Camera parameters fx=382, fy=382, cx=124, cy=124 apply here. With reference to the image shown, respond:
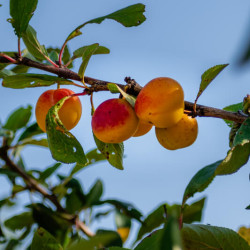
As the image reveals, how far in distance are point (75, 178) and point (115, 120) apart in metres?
1.14

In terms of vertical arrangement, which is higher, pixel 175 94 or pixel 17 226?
pixel 175 94

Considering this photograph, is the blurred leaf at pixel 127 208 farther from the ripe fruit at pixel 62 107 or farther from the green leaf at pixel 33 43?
the green leaf at pixel 33 43

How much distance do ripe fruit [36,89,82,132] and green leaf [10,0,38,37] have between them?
0.82 feet

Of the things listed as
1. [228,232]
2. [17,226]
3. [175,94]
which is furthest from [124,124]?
[17,226]

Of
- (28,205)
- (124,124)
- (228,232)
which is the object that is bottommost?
(28,205)

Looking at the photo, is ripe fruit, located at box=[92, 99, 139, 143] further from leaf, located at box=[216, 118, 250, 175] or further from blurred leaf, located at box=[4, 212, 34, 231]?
blurred leaf, located at box=[4, 212, 34, 231]

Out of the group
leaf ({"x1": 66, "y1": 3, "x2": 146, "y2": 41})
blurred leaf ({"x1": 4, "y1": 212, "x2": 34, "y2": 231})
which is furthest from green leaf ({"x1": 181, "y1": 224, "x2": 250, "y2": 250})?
blurred leaf ({"x1": 4, "y1": 212, "x2": 34, "y2": 231})

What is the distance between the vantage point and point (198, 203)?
5.32 feet

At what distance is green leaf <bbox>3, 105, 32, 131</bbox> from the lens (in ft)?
7.17

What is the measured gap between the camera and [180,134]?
3.68 feet

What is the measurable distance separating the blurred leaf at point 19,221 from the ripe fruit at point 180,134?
1122mm

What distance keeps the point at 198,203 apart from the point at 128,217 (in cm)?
45

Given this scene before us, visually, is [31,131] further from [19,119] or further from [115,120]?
Result: [115,120]

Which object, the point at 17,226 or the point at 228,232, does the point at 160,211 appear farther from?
the point at 17,226
